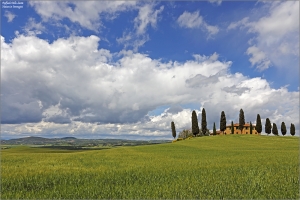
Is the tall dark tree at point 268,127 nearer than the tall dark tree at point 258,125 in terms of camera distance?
No

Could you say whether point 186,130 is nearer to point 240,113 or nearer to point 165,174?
point 240,113

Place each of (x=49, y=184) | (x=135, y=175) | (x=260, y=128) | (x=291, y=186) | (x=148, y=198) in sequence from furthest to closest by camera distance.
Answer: (x=260, y=128) → (x=135, y=175) → (x=49, y=184) → (x=291, y=186) → (x=148, y=198)

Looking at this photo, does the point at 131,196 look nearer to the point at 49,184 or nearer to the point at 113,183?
the point at 113,183

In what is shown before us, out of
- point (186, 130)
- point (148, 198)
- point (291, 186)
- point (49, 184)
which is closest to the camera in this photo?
point (148, 198)

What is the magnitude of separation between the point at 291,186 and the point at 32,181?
746 inches

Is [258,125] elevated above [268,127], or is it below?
above

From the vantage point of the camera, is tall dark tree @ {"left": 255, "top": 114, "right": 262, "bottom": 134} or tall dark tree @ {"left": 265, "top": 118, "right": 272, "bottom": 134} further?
tall dark tree @ {"left": 265, "top": 118, "right": 272, "bottom": 134}

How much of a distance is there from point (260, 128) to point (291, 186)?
13214cm

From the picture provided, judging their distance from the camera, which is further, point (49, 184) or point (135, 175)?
point (135, 175)

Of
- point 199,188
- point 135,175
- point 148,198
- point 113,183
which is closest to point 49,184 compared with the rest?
point 113,183

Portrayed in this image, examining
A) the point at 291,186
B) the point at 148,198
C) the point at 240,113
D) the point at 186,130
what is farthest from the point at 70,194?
the point at 186,130

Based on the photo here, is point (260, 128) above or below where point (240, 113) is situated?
below

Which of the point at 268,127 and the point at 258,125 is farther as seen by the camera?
the point at 268,127

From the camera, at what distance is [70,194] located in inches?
575
